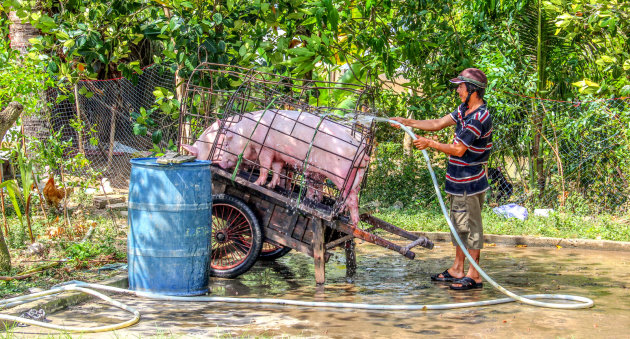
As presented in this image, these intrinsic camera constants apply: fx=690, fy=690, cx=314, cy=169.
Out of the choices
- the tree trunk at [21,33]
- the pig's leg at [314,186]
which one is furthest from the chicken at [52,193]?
the pig's leg at [314,186]

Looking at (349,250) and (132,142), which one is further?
(132,142)

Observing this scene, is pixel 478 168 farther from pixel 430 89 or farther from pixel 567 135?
pixel 430 89

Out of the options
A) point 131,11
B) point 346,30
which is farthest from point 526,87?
point 131,11

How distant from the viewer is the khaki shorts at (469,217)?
23.1 ft

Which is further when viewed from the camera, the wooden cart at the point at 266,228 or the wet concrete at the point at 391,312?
the wooden cart at the point at 266,228

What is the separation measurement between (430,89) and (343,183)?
19.4 ft

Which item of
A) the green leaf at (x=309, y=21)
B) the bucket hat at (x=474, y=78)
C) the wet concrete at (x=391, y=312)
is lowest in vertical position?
the wet concrete at (x=391, y=312)

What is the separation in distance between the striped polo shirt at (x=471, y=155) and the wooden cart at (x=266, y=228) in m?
0.69

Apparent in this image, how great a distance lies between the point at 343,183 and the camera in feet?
22.5

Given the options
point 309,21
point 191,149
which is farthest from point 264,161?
point 309,21

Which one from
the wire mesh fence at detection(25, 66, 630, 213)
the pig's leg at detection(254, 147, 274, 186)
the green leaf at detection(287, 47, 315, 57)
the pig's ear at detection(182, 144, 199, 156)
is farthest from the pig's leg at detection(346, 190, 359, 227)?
the wire mesh fence at detection(25, 66, 630, 213)

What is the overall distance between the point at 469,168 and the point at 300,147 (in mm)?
1734

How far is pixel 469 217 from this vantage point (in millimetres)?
7055

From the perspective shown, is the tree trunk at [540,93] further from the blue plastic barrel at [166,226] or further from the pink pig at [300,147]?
the blue plastic barrel at [166,226]
